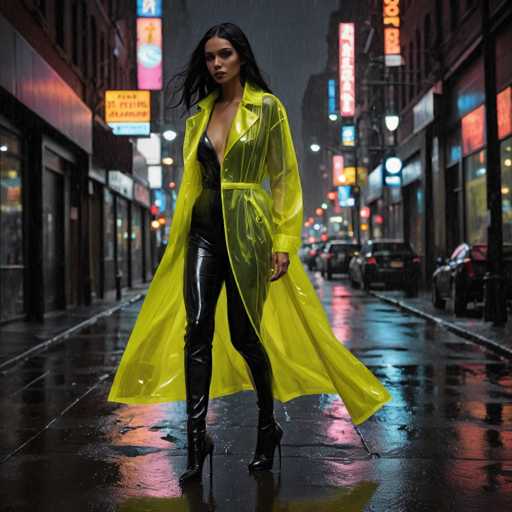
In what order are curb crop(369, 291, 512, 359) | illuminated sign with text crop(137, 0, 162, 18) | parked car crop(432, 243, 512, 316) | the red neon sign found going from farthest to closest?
the red neon sign
illuminated sign with text crop(137, 0, 162, 18)
parked car crop(432, 243, 512, 316)
curb crop(369, 291, 512, 359)

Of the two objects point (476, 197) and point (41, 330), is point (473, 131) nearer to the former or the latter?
point (476, 197)

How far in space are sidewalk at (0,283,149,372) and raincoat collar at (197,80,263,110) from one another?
6.26 meters

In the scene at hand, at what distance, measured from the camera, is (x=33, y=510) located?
4.26 m

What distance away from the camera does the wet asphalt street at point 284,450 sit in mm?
4414

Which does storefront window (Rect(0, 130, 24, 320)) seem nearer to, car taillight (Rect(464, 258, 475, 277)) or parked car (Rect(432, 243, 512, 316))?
parked car (Rect(432, 243, 512, 316))

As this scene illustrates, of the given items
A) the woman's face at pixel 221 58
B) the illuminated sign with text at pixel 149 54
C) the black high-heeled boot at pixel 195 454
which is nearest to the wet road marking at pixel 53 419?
the black high-heeled boot at pixel 195 454

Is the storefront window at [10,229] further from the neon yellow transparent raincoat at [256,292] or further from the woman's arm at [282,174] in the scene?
the woman's arm at [282,174]

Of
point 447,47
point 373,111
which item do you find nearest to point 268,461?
point 447,47

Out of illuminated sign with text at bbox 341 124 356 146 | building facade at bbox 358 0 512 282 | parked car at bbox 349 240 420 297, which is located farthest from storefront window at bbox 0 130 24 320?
illuminated sign with text at bbox 341 124 356 146

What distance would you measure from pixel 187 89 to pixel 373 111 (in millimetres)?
43677

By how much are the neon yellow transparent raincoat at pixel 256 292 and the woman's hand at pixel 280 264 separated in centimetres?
4

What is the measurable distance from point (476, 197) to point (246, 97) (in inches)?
819

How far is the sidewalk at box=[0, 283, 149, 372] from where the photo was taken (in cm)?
1198

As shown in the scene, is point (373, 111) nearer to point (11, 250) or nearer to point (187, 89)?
point (11, 250)
